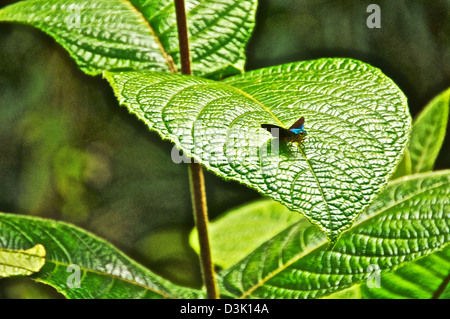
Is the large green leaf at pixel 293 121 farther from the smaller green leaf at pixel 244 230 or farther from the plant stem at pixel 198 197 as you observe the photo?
the smaller green leaf at pixel 244 230

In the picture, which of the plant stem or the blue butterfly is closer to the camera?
the blue butterfly

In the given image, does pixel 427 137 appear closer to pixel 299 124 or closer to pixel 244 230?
pixel 244 230

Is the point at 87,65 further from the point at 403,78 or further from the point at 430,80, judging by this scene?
the point at 430,80

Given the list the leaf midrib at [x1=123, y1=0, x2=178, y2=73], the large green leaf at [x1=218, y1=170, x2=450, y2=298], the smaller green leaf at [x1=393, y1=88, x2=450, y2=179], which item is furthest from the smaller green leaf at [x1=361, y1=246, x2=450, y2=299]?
the leaf midrib at [x1=123, y1=0, x2=178, y2=73]

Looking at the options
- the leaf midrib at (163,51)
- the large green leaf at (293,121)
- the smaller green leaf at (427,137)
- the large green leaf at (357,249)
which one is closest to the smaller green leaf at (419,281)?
the large green leaf at (357,249)

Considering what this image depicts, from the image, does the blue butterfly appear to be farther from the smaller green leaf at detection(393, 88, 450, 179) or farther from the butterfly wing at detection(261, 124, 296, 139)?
the smaller green leaf at detection(393, 88, 450, 179)
